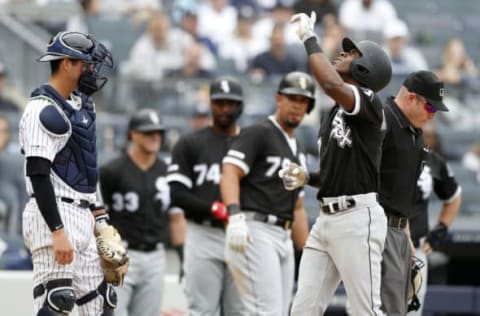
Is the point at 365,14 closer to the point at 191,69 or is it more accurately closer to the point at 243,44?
the point at 243,44

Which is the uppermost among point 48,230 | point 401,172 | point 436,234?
point 401,172

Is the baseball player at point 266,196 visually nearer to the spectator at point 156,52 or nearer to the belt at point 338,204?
the belt at point 338,204

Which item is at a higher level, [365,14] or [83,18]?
[365,14]

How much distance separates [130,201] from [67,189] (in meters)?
2.41

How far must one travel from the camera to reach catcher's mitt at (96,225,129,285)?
590 centimetres

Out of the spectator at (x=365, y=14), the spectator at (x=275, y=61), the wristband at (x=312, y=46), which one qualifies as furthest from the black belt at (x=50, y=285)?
the spectator at (x=365, y=14)

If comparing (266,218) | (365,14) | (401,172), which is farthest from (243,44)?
(401,172)

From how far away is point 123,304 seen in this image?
26.2ft

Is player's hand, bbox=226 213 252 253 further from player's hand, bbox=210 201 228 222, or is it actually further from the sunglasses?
the sunglasses

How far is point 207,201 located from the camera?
7.73 m

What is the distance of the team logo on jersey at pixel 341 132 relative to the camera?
579 centimetres

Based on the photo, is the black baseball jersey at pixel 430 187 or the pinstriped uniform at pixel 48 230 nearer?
the pinstriped uniform at pixel 48 230

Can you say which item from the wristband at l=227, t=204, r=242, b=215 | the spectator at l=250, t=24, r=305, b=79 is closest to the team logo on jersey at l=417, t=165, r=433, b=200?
the wristband at l=227, t=204, r=242, b=215

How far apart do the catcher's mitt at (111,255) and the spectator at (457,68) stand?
24.4 ft
